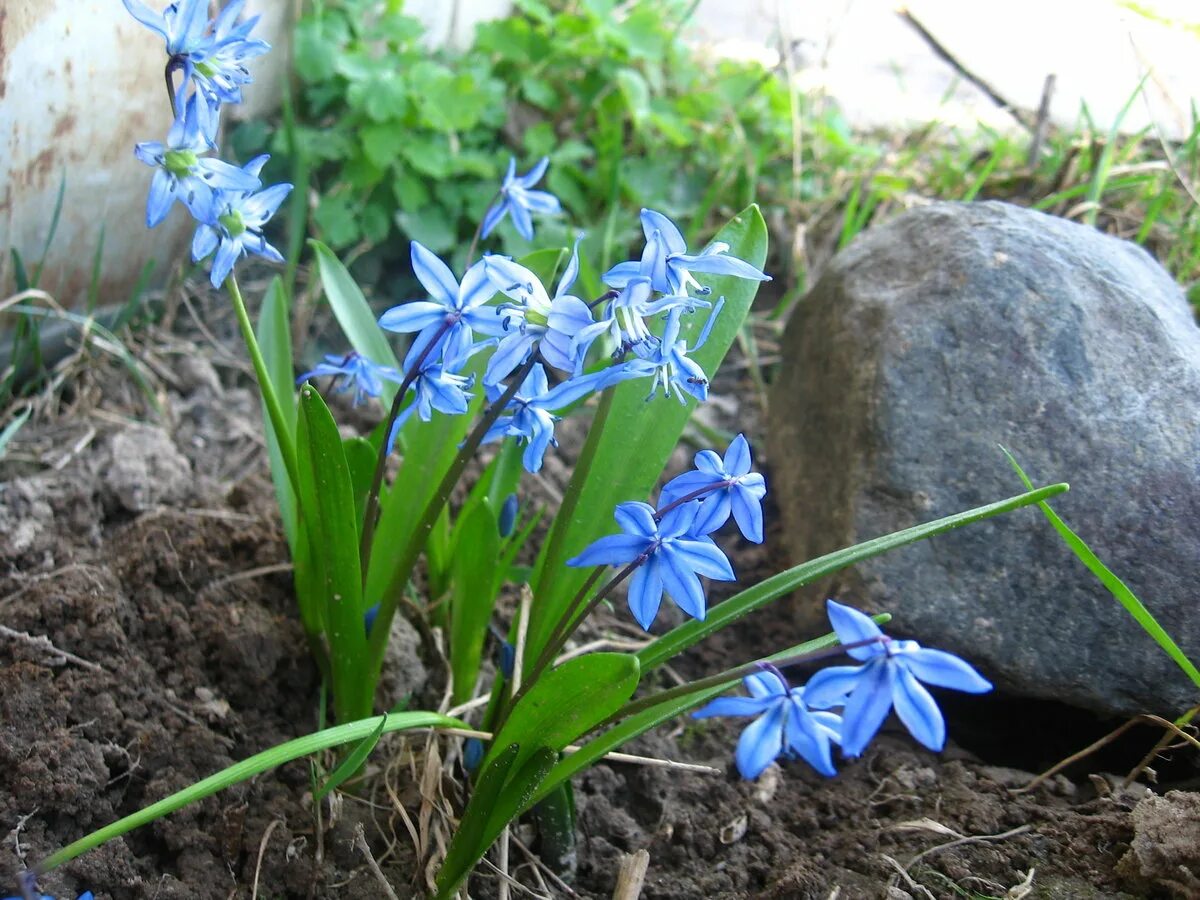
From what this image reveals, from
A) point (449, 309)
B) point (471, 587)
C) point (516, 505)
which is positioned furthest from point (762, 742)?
point (516, 505)

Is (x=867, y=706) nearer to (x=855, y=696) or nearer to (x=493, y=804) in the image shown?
(x=855, y=696)

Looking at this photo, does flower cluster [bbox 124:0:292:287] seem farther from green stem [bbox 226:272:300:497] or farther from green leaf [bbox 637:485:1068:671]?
green leaf [bbox 637:485:1068:671]

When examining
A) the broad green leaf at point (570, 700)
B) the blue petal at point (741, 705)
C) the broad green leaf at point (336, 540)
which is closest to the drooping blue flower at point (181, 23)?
the broad green leaf at point (336, 540)

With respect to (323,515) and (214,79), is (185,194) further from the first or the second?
(323,515)

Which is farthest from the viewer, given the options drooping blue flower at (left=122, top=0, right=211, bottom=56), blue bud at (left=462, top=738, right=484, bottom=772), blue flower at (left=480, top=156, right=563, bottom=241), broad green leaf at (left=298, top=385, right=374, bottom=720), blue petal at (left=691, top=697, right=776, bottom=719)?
blue flower at (left=480, top=156, right=563, bottom=241)

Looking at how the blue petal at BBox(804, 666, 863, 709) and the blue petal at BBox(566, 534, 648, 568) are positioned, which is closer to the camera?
the blue petal at BBox(804, 666, 863, 709)

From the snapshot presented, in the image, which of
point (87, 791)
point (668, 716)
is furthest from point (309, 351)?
point (668, 716)

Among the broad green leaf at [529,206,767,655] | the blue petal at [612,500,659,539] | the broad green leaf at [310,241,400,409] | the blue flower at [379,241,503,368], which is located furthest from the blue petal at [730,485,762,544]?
the broad green leaf at [310,241,400,409]
